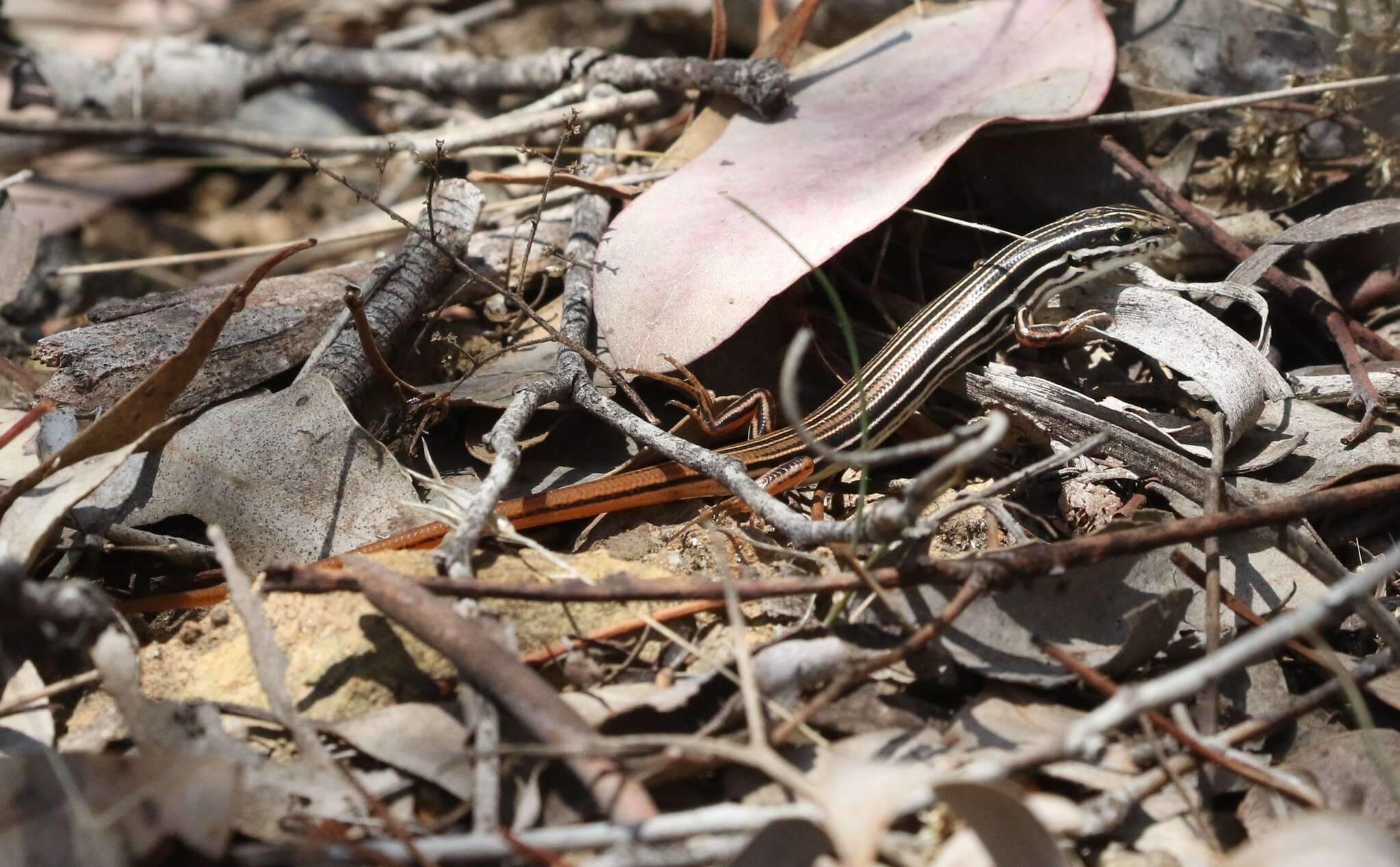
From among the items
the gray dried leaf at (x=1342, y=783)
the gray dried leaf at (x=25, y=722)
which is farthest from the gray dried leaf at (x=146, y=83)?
the gray dried leaf at (x=1342, y=783)

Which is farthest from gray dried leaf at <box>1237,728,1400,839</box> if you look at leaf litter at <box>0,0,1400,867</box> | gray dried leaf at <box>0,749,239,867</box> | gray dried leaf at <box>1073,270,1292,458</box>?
gray dried leaf at <box>0,749,239,867</box>

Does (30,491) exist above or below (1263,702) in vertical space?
above

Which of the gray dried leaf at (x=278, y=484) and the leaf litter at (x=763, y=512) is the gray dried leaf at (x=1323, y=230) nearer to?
the leaf litter at (x=763, y=512)

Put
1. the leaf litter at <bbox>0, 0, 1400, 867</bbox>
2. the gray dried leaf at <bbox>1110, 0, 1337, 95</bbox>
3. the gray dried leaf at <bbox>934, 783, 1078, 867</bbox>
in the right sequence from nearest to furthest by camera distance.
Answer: the gray dried leaf at <bbox>934, 783, 1078, 867</bbox>
the leaf litter at <bbox>0, 0, 1400, 867</bbox>
the gray dried leaf at <bbox>1110, 0, 1337, 95</bbox>

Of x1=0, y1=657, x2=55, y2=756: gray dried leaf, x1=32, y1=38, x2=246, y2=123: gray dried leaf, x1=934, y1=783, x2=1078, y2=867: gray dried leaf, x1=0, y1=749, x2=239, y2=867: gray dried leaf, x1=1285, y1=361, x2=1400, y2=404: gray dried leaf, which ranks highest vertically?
x1=32, y1=38, x2=246, y2=123: gray dried leaf

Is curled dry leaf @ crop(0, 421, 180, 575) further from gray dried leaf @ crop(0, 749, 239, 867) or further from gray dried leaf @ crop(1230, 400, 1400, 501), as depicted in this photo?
gray dried leaf @ crop(1230, 400, 1400, 501)

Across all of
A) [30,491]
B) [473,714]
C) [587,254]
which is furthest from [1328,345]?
[30,491]

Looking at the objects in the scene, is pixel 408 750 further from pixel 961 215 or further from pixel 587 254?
pixel 961 215

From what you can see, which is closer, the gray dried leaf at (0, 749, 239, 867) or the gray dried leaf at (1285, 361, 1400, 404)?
the gray dried leaf at (0, 749, 239, 867)

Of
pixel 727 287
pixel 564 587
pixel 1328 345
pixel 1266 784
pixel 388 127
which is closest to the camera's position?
pixel 1266 784
